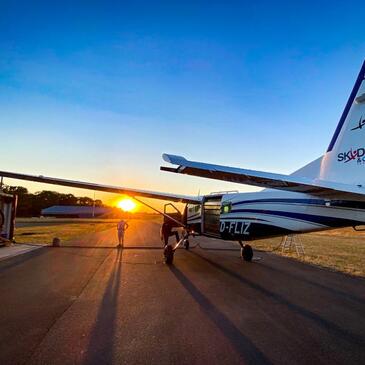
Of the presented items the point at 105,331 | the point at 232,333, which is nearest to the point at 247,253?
the point at 232,333

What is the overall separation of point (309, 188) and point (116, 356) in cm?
460

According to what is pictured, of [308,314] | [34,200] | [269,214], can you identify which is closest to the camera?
[308,314]

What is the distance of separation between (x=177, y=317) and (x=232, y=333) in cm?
118

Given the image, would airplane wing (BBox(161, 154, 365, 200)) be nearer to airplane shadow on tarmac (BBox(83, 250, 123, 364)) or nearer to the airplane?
the airplane

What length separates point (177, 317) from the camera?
5.72m

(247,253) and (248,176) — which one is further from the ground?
(248,176)

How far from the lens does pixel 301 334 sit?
497 cm

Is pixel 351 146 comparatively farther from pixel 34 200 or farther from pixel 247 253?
pixel 34 200

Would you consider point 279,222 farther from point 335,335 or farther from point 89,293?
point 89,293

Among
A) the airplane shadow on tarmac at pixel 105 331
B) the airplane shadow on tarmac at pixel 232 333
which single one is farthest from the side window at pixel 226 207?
the airplane shadow on tarmac at pixel 105 331

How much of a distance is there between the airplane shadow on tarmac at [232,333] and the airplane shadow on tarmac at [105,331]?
1.74 meters

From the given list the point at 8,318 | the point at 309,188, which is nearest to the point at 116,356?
the point at 8,318

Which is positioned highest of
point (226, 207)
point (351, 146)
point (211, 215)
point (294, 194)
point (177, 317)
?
point (351, 146)

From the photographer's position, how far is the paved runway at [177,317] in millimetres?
4148
